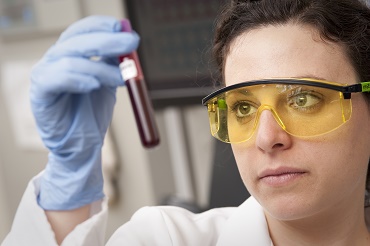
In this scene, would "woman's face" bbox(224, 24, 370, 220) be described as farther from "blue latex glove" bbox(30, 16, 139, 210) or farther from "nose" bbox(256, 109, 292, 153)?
"blue latex glove" bbox(30, 16, 139, 210)

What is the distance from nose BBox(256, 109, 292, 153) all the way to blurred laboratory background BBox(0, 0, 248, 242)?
1241 millimetres

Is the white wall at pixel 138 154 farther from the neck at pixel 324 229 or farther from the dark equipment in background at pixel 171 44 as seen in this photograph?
the neck at pixel 324 229

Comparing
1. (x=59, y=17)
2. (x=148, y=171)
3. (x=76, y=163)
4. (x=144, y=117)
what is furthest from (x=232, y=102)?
(x=59, y=17)

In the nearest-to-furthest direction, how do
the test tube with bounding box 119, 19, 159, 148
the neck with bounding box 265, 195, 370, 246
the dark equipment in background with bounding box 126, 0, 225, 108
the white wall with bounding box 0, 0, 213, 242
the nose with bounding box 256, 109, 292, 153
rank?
the nose with bounding box 256, 109, 292, 153 < the neck with bounding box 265, 195, 370, 246 < the test tube with bounding box 119, 19, 159, 148 < the dark equipment in background with bounding box 126, 0, 225, 108 < the white wall with bounding box 0, 0, 213, 242

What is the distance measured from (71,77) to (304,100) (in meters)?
0.55

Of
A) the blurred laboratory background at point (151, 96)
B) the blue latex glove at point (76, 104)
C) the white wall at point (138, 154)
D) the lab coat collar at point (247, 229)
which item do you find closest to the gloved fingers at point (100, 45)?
the blue latex glove at point (76, 104)

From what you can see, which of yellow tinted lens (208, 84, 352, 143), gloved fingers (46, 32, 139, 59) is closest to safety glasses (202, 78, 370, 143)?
yellow tinted lens (208, 84, 352, 143)

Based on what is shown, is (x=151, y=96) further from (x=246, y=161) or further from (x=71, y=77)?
(x=246, y=161)

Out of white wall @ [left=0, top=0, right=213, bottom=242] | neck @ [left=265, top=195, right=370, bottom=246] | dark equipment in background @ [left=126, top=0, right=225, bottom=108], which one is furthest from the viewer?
white wall @ [left=0, top=0, right=213, bottom=242]

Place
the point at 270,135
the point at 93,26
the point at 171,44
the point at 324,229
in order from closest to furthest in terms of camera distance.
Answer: the point at 270,135 → the point at 324,229 → the point at 93,26 → the point at 171,44

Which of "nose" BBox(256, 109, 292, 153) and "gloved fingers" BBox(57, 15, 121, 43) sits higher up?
"gloved fingers" BBox(57, 15, 121, 43)

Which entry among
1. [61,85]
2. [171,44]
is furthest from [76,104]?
[171,44]

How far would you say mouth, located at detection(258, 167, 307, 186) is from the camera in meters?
1.09

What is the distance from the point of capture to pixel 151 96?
2859 mm
